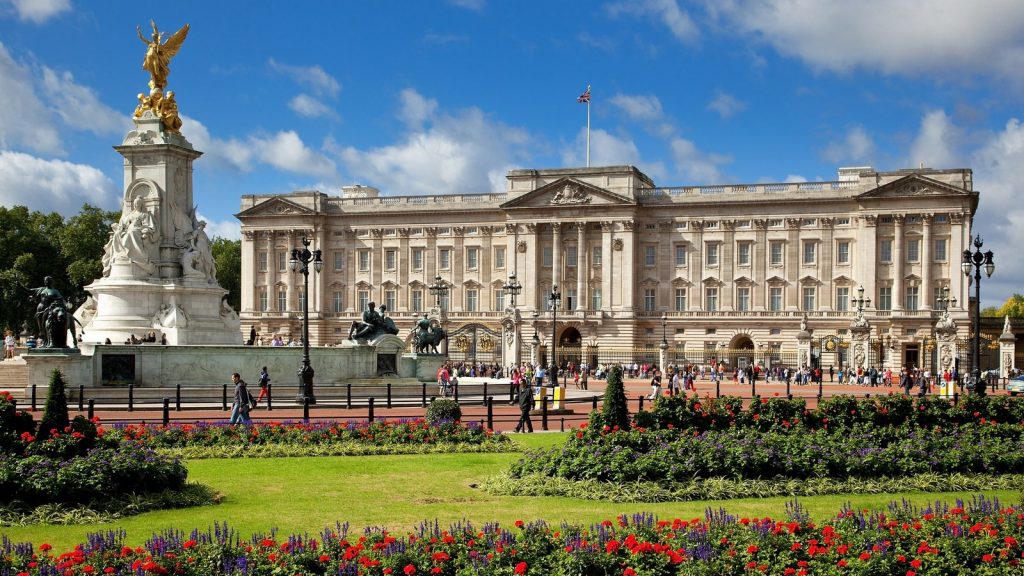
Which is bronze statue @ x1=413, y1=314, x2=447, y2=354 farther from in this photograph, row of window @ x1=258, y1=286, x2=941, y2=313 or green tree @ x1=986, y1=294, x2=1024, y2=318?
green tree @ x1=986, y1=294, x2=1024, y2=318

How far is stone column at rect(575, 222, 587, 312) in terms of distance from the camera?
8925cm

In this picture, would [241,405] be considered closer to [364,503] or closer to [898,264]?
[364,503]

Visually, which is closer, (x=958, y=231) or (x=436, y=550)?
(x=436, y=550)

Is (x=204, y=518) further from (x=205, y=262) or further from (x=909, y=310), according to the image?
(x=909, y=310)

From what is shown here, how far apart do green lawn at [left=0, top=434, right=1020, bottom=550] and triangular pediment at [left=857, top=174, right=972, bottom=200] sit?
69.2 meters

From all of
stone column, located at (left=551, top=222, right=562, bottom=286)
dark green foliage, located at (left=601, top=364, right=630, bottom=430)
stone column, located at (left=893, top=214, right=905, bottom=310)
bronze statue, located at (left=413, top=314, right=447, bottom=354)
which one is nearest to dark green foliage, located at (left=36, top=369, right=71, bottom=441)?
dark green foliage, located at (left=601, top=364, right=630, bottom=430)

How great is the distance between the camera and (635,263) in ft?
291

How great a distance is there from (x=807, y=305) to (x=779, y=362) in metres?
7.25

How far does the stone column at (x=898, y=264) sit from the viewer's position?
81.4 metres

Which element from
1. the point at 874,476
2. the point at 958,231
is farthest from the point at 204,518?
the point at 958,231

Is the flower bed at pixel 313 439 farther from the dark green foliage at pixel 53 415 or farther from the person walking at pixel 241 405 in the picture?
the dark green foliage at pixel 53 415

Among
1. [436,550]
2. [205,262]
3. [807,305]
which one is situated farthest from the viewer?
[807,305]

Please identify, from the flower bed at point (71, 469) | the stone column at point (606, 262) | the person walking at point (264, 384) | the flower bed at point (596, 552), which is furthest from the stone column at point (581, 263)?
the flower bed at point (596, 552)

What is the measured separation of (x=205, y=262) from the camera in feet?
123
